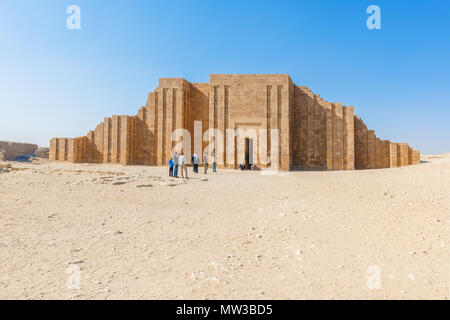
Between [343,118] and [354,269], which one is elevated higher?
[343,118]

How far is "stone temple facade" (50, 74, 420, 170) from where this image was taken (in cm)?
2145

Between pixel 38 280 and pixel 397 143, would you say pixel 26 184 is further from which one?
pixel 397 143

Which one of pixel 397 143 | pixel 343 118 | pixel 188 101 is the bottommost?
pixel 397 143

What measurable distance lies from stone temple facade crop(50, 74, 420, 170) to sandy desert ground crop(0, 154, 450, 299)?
13855 mm

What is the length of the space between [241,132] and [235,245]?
58.5 ft

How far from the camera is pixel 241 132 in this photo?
21.6 m

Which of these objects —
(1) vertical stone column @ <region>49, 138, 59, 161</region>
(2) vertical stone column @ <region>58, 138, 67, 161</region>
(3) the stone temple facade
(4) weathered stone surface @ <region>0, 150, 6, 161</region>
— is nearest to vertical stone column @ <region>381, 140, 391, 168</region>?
(3) the stone temple facade

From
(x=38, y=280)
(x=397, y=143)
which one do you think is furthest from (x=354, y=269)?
(x=397, y=143)

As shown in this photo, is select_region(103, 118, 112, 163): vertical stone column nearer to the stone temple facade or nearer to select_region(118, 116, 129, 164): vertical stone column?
the stone temple facade

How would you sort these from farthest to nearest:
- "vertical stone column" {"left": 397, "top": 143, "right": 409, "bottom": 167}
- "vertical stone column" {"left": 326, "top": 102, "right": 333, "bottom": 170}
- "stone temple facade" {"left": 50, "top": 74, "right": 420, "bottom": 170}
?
"vertical stone column" {"left": 326, "top": 102, "right": 333, "bottom": 170} < "vertical stone column" {"left": 397, "top": 143, "right": 409, "bottom": 167} < "stone temple facade" {"left": 50, "top": 74, "right": 420, "bottom": 170}

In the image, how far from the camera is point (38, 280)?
3.09 metres
